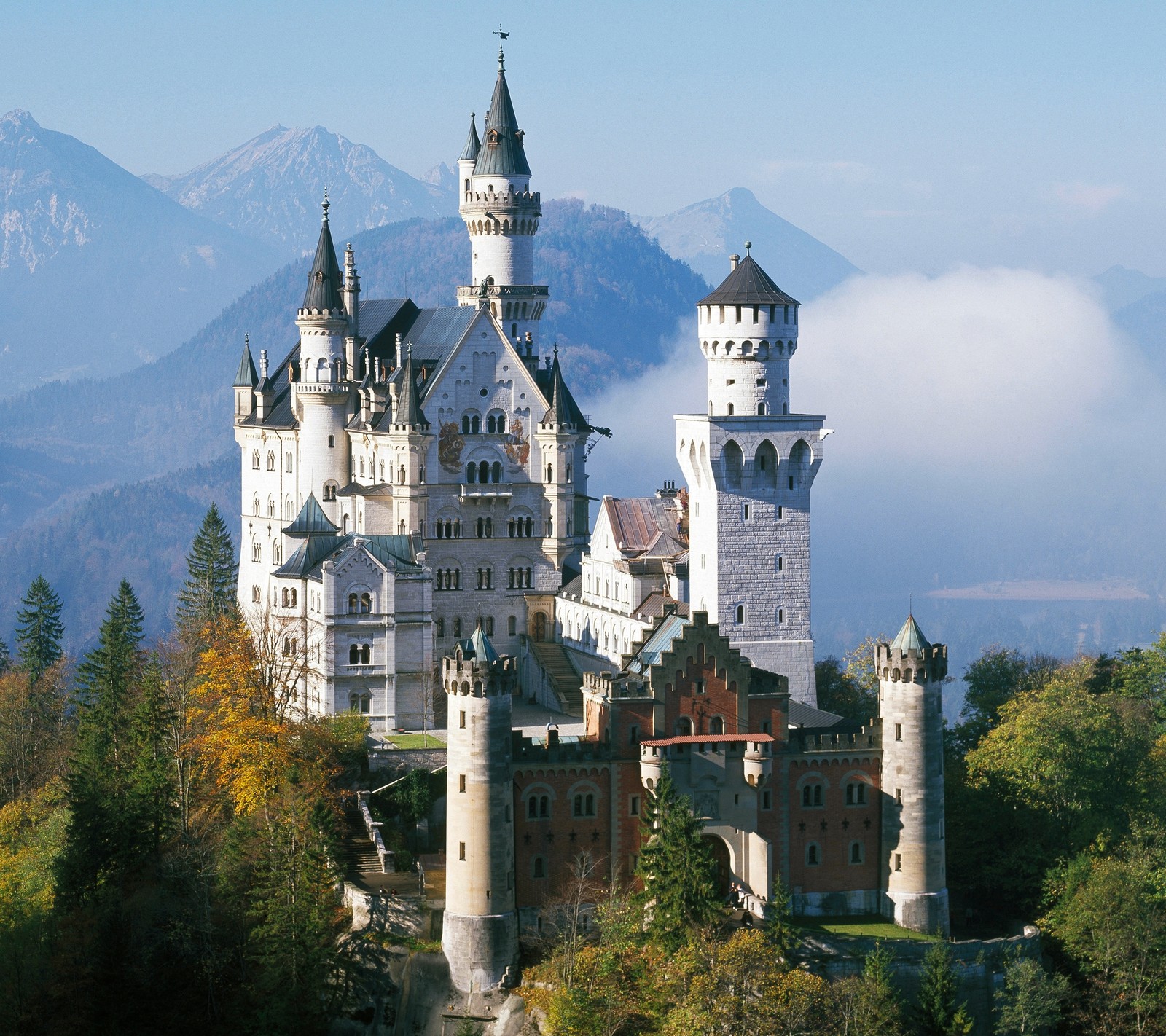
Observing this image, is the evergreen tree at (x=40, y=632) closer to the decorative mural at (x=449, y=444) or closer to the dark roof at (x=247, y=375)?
the dark roof at (x=247, y=375)

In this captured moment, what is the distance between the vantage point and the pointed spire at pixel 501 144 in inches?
5217

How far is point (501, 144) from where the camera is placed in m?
133

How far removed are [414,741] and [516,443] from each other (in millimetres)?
20357

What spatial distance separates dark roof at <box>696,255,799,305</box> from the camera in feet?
338

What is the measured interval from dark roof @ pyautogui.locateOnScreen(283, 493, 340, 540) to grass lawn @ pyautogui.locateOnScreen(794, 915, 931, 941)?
38.4m

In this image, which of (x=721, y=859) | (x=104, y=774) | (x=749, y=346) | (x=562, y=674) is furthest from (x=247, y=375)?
(x=721, y=859)

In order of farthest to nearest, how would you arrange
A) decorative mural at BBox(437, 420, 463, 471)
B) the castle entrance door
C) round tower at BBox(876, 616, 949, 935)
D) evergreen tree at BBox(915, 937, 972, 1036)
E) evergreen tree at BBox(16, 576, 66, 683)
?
evergreen tree at BBox(16, 576, 66, 683) → decorative mural at BBox(437, 420, 463, 471) → round tower at BBox(876, 616, 949, 935) → the castle entrance door → evergreen tree at BBox(915, 937, 972, 1036)

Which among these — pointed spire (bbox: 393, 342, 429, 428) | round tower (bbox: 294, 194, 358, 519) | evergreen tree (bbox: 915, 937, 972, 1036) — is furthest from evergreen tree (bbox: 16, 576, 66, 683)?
evergreen tree (bbox: 915, 937, 972, 1036)

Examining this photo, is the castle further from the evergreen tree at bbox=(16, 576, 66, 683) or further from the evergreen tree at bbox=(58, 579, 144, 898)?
the evergreen tree at bbox=(16, 576, 66, 683)

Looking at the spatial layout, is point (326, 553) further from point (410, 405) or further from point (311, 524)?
point (410, 405)

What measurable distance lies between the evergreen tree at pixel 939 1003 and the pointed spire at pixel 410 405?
44785 millimetres

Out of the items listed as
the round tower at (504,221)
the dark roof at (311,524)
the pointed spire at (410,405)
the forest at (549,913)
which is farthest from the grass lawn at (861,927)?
the round tower at (504,221)

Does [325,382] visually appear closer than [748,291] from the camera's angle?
No

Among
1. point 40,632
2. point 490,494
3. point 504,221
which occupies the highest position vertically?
point 504,221
